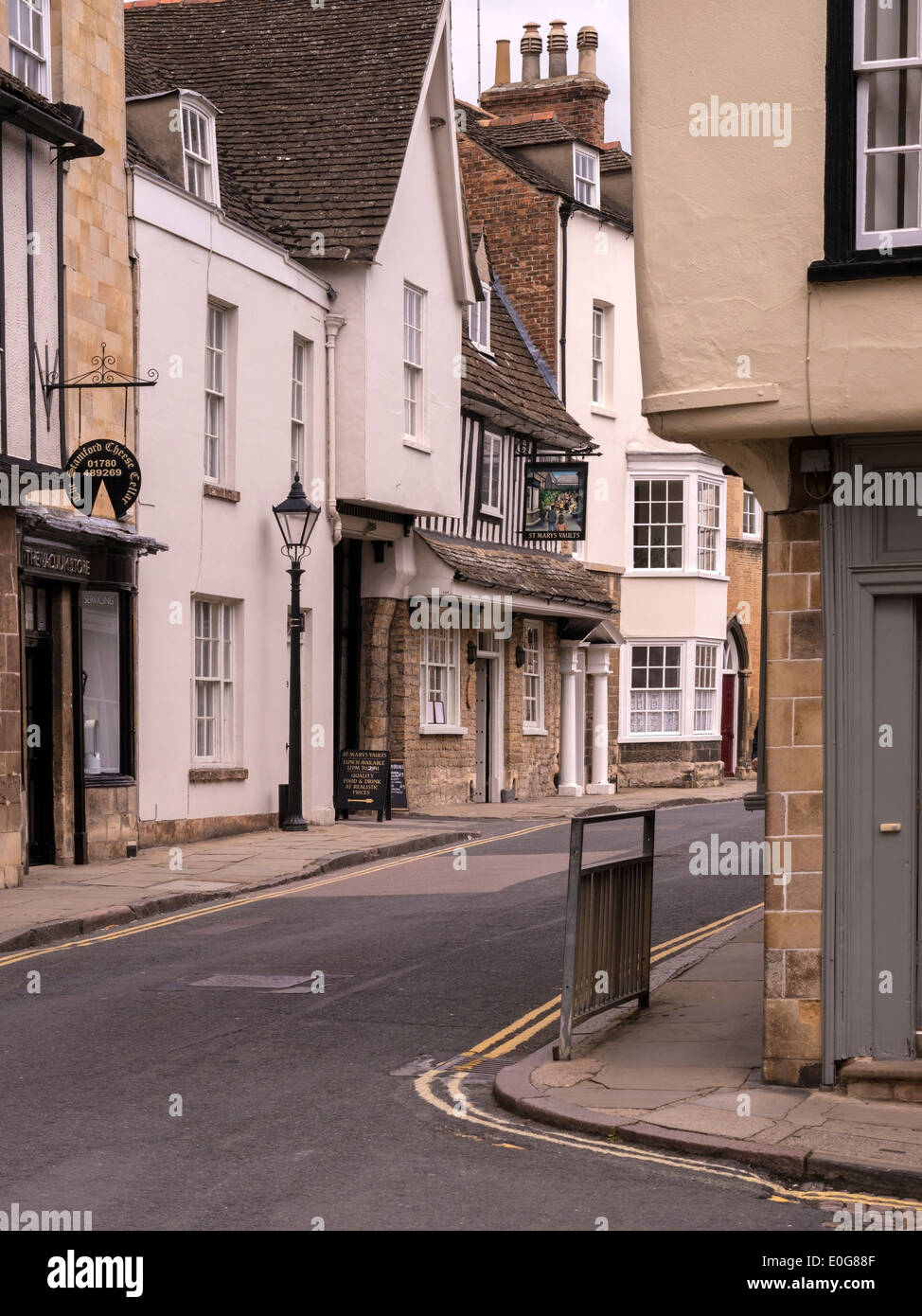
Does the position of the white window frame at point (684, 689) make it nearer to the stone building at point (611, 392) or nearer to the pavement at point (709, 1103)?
the stone building at point (611, 392)

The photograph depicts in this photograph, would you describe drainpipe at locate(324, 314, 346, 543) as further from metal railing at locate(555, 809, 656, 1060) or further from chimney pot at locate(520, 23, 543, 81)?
chimney pot at locate(520, 23, 543, 81)

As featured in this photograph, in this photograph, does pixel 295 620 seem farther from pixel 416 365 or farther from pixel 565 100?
pixel 565 100

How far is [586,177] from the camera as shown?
36125 mm

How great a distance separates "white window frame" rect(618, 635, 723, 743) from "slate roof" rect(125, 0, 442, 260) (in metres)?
14.6

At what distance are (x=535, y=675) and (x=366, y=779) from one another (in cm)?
865

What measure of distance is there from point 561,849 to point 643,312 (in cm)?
1259

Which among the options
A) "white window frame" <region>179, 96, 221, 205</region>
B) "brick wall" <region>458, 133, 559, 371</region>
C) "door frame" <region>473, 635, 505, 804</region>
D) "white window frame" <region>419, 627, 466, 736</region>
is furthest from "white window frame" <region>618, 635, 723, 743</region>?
"white window frame" <region>179, 96, 221, 205</region>

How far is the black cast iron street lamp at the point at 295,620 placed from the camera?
2144 centimetres

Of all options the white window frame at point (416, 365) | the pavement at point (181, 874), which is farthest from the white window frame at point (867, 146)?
the white window frame at point (416, 365)

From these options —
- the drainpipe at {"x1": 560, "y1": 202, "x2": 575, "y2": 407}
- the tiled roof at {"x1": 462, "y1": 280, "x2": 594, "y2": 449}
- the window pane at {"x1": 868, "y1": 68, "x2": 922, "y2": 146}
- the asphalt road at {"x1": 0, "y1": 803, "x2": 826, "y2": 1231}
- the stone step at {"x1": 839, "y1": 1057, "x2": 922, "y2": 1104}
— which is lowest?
the asphalt road at {"x1": 0, "y1": 803, "x2": 826, "y2": 1231}

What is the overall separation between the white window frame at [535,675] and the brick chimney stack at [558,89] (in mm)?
11727

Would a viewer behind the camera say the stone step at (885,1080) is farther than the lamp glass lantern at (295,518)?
No

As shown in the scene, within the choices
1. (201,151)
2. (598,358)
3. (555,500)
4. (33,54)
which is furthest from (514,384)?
(33,54)

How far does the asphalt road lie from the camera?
20.9 feet
